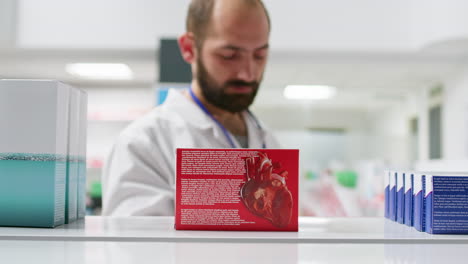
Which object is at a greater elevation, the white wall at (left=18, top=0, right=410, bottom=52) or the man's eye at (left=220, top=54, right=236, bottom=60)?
the white wall at (left=18, top=0, right=410, bottom=52)

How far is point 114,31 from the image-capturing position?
4.91m

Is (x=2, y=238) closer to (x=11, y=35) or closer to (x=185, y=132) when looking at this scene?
(x=185, y=132)

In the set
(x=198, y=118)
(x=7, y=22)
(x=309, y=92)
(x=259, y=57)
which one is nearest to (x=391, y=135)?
(x=309, y=92)

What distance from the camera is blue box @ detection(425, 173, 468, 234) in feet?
2.21

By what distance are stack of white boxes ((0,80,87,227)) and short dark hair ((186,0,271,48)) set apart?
103cm

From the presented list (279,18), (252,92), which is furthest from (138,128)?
(279,18)

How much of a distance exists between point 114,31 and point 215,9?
346cm

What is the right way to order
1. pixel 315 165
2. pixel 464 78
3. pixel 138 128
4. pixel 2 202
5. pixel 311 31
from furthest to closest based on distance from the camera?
pixel 315 165 < pixel 464 78 < pixel 311 31 < pixel 138 128 < pixel 2 202

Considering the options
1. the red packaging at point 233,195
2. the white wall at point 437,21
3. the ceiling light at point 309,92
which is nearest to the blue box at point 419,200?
the red packaging at point 233,195

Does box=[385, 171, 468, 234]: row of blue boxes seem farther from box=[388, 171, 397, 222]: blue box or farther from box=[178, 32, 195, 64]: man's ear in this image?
box=[178, 32, 195, 64]: man's ear

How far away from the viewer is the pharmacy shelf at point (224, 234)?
0.63m

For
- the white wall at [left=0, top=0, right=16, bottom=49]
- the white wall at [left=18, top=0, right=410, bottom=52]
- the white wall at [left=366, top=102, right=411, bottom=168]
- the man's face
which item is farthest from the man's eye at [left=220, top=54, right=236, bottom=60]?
the white wall at [left=366, top=102, right=411, bottom=168]

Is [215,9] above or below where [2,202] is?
above

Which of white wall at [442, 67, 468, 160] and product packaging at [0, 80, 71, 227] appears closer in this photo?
product packaging at [0, 80, 71, 227]
